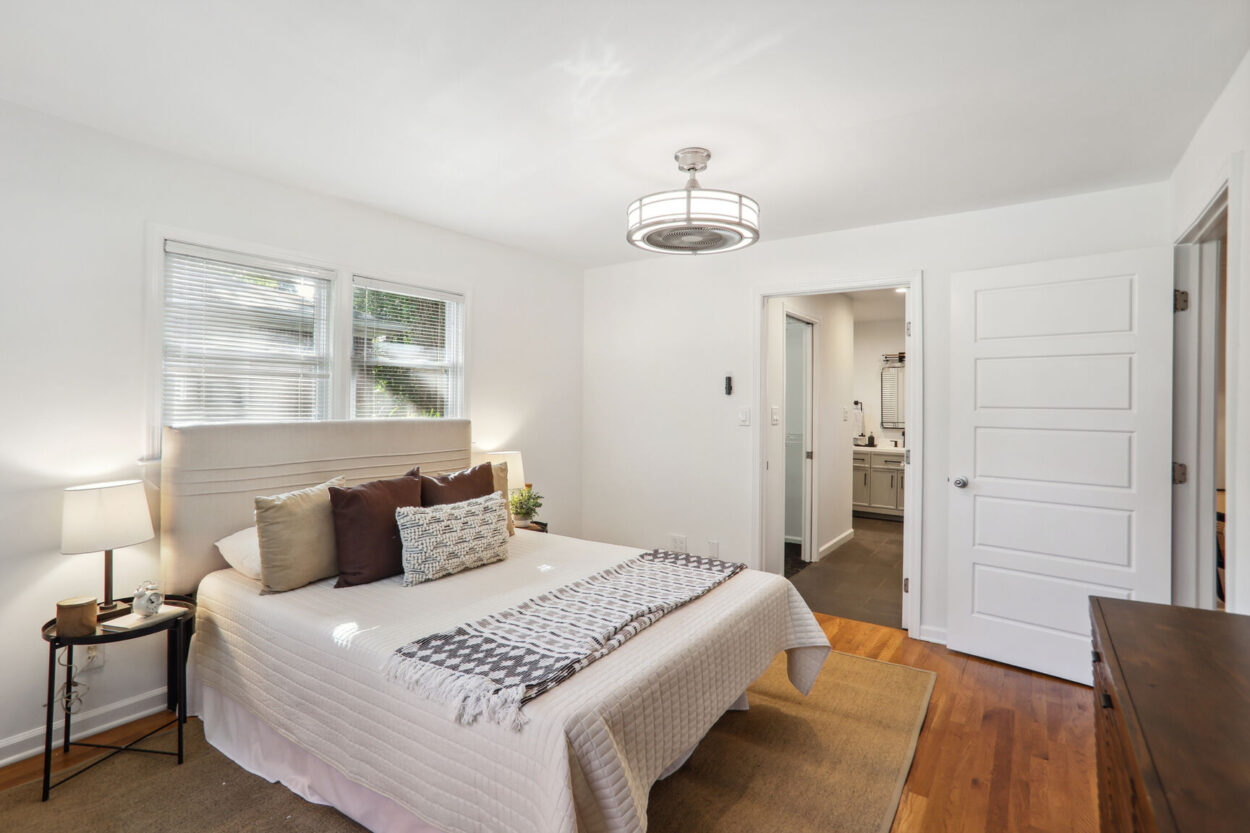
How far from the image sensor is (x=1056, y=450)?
9.56 ft

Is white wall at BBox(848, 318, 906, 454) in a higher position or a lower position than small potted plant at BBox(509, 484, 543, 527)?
higher

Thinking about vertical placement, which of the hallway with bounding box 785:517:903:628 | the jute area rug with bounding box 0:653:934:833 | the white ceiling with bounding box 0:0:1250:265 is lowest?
the jute area rug with bounding box 0:653:934:833

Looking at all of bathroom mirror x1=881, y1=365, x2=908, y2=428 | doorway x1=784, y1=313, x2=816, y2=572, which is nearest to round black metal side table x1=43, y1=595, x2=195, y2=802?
doorway x1=784, y1=313, x2=816, y2=572

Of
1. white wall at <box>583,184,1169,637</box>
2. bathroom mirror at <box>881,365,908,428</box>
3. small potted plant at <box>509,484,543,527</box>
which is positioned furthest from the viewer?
bathroom mirror at <box>881,365,908,428</box>

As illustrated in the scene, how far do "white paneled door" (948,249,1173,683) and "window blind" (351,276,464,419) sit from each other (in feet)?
9.70

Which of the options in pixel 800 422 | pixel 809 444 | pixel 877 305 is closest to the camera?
pixel 809 444

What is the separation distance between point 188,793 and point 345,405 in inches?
70.9

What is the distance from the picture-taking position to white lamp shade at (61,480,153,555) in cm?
213

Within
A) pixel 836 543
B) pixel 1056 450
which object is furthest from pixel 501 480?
pixel 836 543

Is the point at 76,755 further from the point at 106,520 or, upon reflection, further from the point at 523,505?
the point at 523,505

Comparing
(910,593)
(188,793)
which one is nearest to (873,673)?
(910,593)

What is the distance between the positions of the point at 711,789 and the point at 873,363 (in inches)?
248

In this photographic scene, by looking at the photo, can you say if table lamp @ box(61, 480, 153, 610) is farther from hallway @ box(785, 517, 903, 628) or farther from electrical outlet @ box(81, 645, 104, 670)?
hallway @ box(785, 517, 903, 628)

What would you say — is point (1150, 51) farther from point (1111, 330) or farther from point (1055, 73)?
point (1111, 330)
